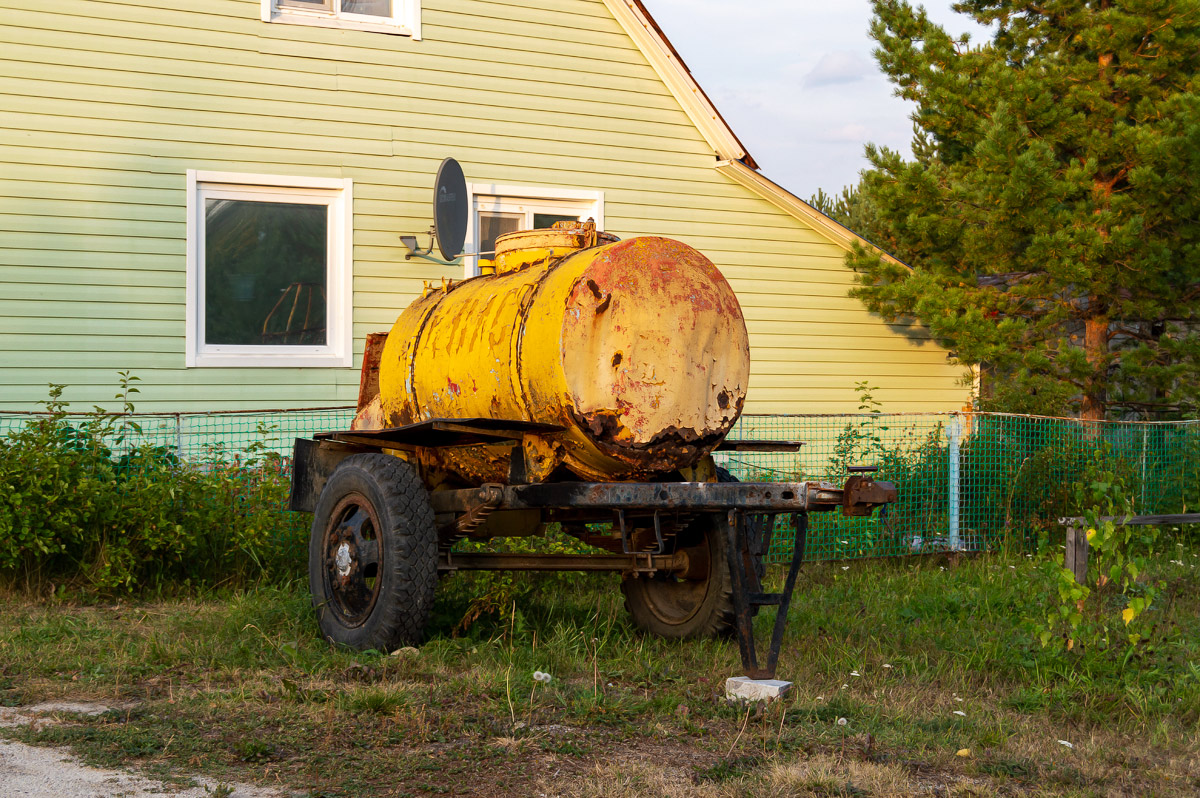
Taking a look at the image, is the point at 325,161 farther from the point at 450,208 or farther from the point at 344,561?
the point at 344,561

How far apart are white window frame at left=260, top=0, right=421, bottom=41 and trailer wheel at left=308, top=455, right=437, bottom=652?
5408 mm

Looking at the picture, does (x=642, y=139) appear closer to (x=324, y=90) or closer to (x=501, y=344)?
(x=324, y=90)

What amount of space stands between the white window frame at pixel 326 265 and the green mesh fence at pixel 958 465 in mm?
512

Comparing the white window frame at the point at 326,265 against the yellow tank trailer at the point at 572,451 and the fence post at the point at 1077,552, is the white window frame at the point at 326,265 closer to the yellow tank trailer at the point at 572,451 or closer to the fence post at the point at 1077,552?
the yellow tank trailer at the point at 572,451

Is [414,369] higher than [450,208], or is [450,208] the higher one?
[450,208]

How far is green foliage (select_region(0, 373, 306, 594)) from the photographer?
24.0 feet

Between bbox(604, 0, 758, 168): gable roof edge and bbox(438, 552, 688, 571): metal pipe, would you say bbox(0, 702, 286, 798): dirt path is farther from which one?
bbox(604, 0, 758, 168): gable roof edge

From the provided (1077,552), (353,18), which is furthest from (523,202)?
(1077,552)

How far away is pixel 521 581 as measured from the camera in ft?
23.4

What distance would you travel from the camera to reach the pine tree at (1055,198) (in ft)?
34.5

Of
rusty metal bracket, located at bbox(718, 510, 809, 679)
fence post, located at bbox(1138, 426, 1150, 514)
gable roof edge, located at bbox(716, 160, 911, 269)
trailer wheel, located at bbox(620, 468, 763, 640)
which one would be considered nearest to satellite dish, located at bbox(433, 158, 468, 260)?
gable roof edge, located at bbox(716, 160, 911, 269)

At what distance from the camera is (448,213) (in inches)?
410

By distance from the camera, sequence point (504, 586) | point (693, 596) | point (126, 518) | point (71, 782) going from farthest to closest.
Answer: point (126, 518) → point (504, 586) → point (693, 596) → point (71, 782)

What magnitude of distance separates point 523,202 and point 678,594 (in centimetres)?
556
